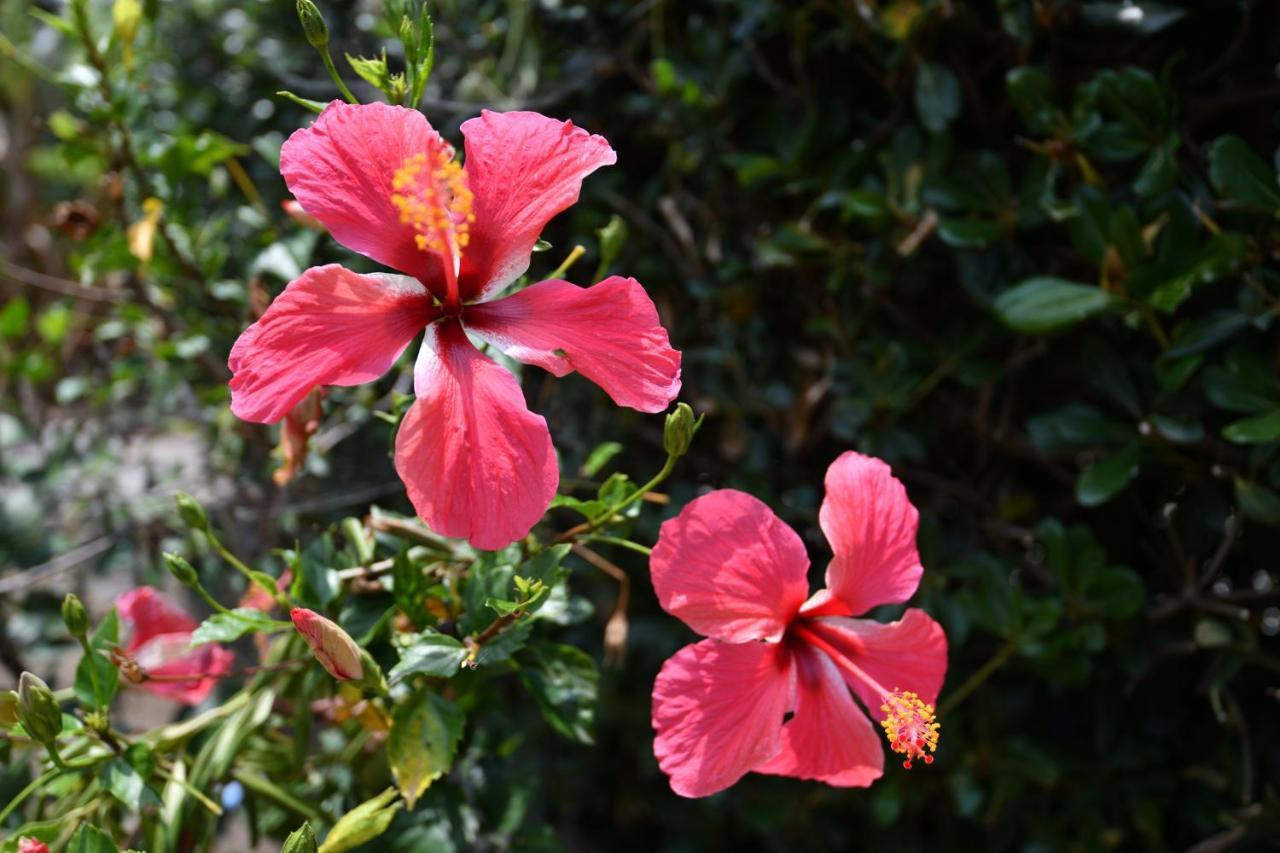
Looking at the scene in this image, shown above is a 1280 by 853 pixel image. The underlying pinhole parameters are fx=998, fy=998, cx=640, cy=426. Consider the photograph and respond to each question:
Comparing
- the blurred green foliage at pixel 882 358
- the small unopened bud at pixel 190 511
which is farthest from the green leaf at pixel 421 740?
the small unopened bud at pixel 190 511

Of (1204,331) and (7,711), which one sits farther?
(1204,331)

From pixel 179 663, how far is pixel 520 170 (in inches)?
28.0

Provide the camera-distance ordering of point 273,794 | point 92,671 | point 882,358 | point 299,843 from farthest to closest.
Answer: point 882,358, point 273,794, point 92,671, point 299,843

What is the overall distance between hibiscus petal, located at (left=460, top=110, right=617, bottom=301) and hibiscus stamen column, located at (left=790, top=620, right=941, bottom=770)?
1.35 feet

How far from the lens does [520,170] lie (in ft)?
2.51

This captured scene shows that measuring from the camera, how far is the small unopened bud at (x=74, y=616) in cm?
82

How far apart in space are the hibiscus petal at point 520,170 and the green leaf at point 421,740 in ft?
1.29

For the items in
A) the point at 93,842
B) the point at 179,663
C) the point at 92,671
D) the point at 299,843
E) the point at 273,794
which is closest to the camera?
the point at 299,843

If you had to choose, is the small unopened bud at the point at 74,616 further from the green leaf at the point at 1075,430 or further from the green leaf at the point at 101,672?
the green leaf at the point at 1075,430

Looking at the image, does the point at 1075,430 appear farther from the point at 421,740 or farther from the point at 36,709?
the point at 36,709

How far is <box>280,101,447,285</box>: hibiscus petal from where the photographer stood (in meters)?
0.72

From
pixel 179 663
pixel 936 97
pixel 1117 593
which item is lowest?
pixel 1117 593

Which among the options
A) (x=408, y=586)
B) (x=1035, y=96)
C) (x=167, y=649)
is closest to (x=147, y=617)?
(x=167, y=649)

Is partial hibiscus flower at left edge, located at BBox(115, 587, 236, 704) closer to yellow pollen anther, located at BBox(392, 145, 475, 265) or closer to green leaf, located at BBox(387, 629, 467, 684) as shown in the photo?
green leaf, located at BBox(387, 629, 467, 684)
